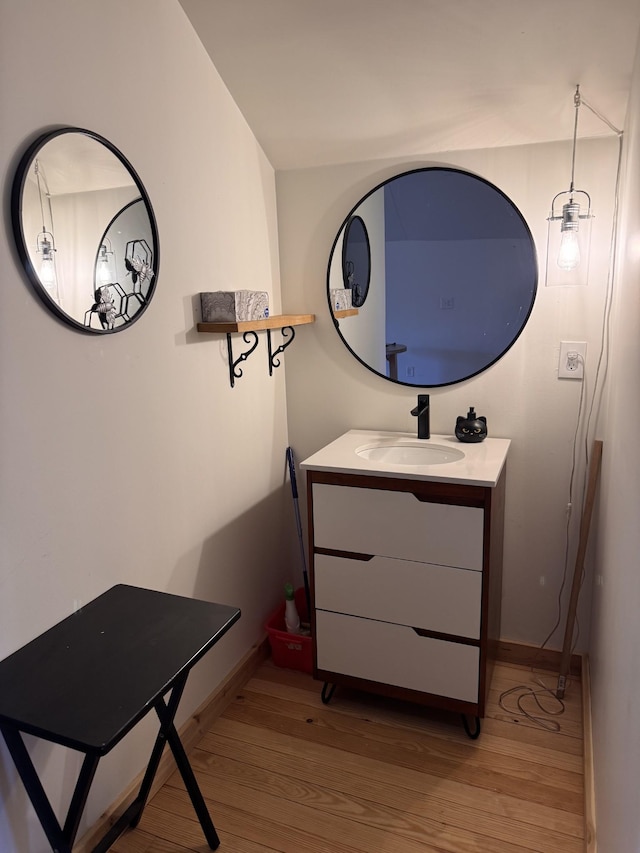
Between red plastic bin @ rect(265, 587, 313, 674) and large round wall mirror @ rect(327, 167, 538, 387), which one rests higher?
large round wall mirror @ rect(327, 167, 538, 387)

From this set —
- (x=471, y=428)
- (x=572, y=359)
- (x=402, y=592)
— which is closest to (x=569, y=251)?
(x=572, y=359)

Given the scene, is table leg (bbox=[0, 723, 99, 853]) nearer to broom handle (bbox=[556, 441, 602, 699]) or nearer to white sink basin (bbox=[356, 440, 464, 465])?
white sink basin (bbox=[356, 440, 464, 465])

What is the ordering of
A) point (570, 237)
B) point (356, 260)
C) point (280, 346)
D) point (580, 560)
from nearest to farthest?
point (570, 237) → point (580, 560) → point (356, 260) → point (280, 346)

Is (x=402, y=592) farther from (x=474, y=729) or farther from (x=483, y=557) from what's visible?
(x=474, y=729)

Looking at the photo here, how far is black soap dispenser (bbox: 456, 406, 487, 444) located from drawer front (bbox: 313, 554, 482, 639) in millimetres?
513

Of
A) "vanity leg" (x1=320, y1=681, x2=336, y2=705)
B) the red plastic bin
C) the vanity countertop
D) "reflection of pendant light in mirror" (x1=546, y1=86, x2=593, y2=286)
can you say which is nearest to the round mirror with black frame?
the vanity countertop

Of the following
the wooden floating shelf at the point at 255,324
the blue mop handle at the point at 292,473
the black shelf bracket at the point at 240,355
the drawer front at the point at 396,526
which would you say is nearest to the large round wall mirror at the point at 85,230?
the wooden floating shelf at the point at 255,324

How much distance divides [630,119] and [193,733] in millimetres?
2268

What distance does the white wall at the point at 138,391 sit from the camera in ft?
4.09

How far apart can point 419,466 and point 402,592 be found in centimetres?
41

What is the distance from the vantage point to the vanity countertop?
1.76 meters

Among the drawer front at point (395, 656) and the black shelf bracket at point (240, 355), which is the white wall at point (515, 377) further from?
the drawer front at point (395, 656)

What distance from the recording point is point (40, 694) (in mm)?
1128

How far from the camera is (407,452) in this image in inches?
86.4
